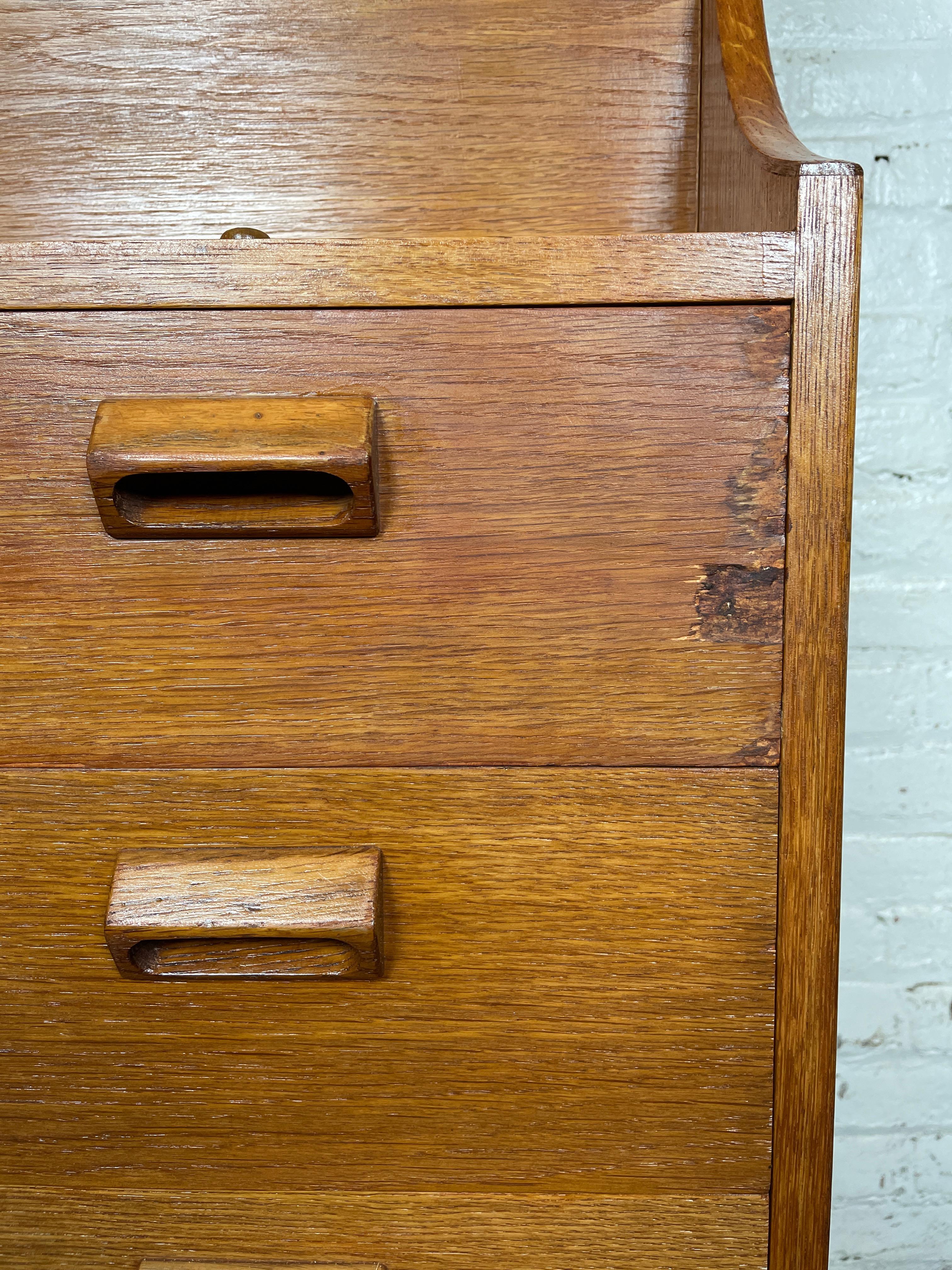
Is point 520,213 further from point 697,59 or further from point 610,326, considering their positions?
point 610,326

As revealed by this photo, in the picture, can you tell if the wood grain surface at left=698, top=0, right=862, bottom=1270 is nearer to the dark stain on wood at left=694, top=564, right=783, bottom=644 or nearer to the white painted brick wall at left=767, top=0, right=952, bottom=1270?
the dark stain on wood at left=694, top=564, right=783, bottom=644

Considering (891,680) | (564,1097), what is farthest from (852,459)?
(891,680)

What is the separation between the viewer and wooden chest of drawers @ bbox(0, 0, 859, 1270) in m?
0.35

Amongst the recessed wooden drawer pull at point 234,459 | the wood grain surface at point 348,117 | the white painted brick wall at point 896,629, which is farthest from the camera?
the white painted brick wall at point 896,629

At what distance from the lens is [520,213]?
0.63 m

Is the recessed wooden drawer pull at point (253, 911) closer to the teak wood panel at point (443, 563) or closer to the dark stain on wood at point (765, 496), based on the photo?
the teak wood panel at point (443, 563)

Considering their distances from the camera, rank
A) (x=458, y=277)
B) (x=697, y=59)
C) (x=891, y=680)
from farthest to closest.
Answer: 1. (x=891, y=680)
2. (x=697, y=59)
3. (x=458, y=277)

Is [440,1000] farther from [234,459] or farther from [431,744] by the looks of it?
[234,459]

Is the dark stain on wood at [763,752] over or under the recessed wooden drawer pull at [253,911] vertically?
over

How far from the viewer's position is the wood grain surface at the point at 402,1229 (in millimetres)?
391

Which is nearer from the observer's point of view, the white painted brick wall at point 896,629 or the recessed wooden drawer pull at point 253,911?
the recessed wooden drawer pull at point 253,911

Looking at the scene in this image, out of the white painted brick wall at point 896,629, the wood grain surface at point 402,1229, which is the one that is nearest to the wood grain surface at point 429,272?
the wood grain surface at point 402,1229

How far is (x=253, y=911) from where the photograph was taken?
0.36 m

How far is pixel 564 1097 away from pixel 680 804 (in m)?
0.13
